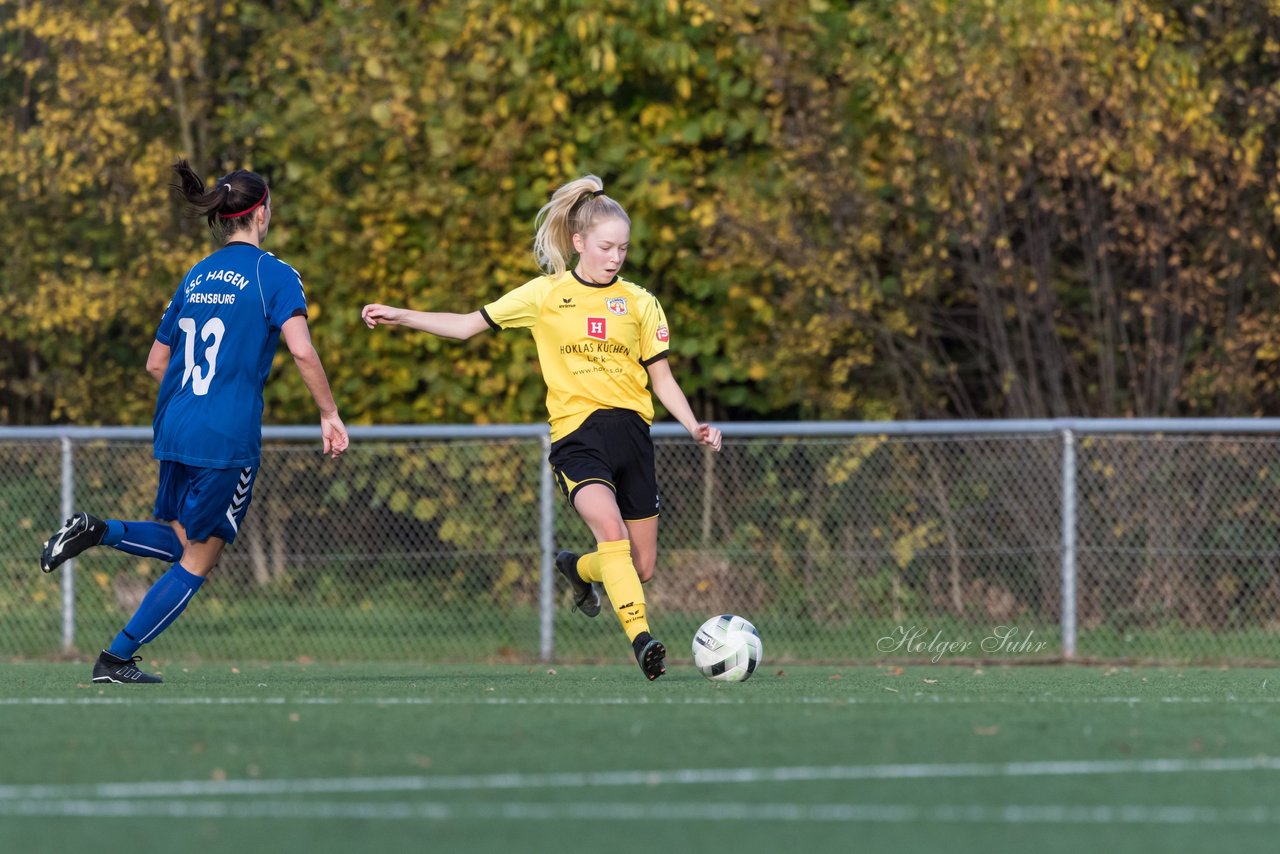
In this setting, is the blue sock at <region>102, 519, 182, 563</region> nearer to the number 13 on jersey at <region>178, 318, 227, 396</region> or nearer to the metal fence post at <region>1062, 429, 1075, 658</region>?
the number 13 on jersey at <region>178, 318, 227, 396</region>

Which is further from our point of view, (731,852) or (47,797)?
(47,797)

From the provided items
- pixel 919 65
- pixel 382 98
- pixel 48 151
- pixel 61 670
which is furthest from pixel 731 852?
pixel 48 151

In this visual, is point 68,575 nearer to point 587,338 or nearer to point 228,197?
point 228,197

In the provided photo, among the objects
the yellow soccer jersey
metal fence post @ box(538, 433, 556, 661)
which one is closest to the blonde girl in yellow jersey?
the yellow soccer jersey

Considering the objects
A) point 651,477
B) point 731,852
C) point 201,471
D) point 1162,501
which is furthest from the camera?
point 1162,501

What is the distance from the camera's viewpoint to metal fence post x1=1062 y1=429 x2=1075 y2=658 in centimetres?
1120

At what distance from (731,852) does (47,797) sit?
1.76 metres

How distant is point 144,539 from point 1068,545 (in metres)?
5.78

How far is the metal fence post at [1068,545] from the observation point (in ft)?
36.7

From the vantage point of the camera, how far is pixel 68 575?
1190 cm

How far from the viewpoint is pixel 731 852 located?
12.7ft

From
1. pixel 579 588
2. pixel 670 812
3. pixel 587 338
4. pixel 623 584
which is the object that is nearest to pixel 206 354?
pixel 587 338

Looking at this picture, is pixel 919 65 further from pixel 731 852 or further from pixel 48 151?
pixel 731 852

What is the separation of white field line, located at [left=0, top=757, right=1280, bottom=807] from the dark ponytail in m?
3.37
